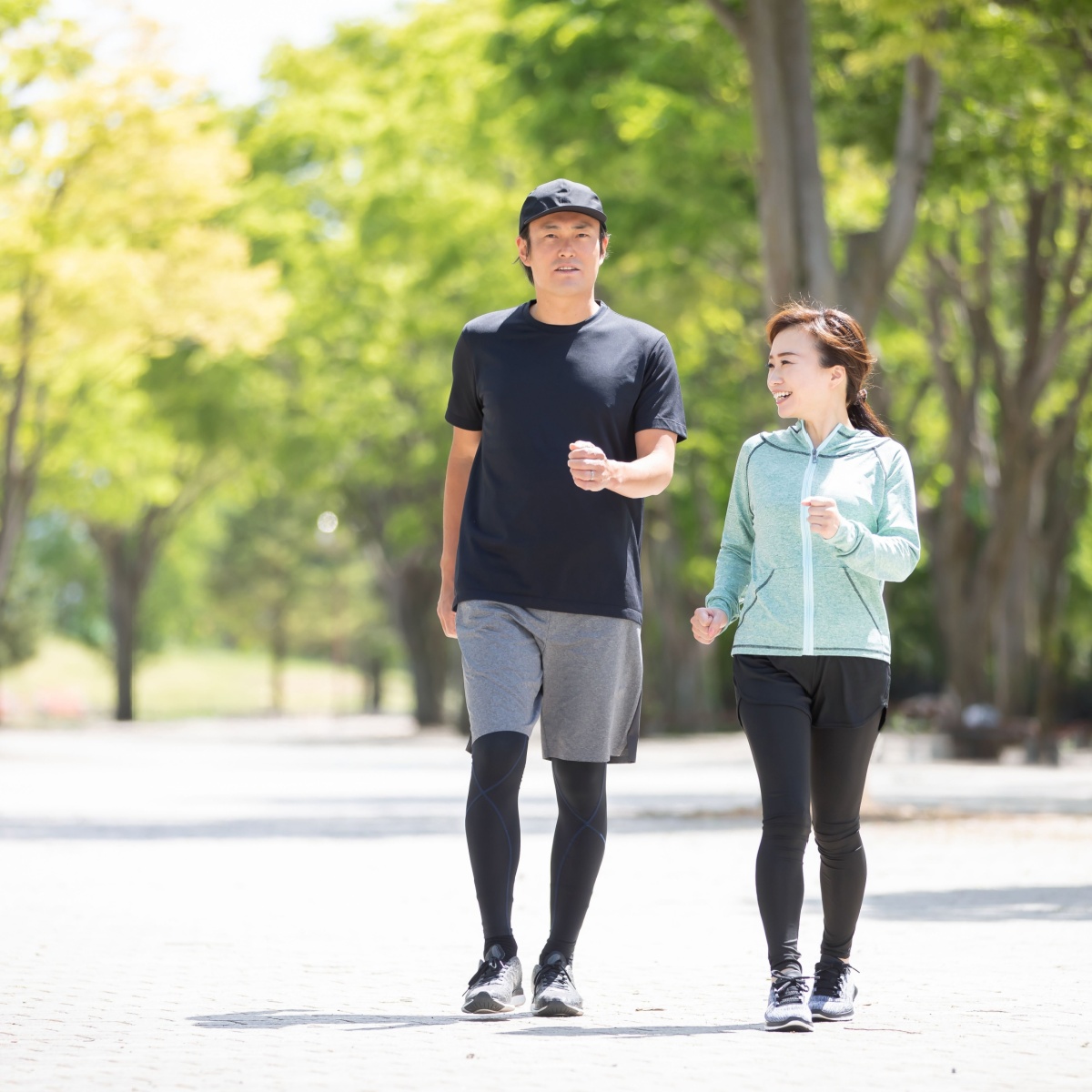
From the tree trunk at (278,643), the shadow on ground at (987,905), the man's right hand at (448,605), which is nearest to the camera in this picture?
the man's right hand at (448,605)

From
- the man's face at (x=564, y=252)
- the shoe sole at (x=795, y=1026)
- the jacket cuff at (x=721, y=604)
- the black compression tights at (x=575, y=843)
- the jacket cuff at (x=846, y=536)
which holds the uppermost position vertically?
the man's face at (x=564, y=252)

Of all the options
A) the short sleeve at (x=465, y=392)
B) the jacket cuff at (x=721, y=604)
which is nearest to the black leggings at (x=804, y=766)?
the jacket cuff at (x=721, y=604)

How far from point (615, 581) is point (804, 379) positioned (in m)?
A: 0.75

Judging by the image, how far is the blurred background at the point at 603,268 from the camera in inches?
681

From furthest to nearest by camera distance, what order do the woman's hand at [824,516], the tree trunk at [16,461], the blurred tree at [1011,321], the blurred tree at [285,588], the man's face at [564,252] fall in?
the blurred tree at [285,588] → the tree trunk at [16,461] → the blurred tree at [1011,321] → the man's face at [564,252] → the woman's hand at [824,516]

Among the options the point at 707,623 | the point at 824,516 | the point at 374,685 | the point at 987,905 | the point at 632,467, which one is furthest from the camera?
the point at 374,685

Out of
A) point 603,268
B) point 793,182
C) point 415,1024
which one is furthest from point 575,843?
point 603,268

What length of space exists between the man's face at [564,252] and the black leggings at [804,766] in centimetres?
112

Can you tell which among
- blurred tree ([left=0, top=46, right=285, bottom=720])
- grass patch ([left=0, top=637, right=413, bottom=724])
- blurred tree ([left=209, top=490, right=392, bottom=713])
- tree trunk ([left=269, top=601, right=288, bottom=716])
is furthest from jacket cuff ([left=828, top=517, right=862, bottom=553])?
tree trunk ([left=269, top=601, right=288, bottom=716])

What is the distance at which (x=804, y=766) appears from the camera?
215 inches

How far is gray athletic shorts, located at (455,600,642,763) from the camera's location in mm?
5695

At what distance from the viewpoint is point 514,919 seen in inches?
331

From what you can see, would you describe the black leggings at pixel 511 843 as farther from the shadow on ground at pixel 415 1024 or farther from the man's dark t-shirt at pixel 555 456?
the man's dark t-shirt at pixel 555 456

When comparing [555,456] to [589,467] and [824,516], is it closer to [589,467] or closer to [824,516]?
[589,467]
